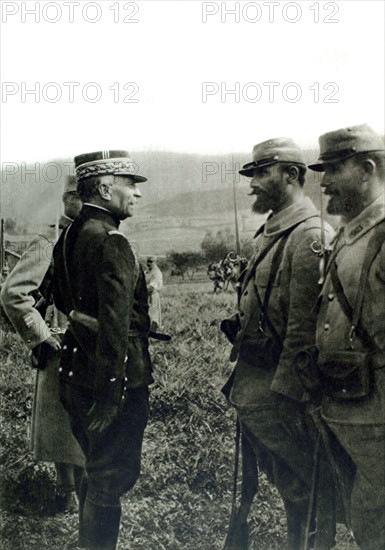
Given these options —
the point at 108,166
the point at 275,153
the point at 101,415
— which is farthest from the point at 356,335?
the point at 108,166

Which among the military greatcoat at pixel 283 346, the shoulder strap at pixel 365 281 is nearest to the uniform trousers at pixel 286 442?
the military greatcoat at pixel 283 346

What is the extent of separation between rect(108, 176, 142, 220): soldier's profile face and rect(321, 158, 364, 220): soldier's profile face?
3.20 feet

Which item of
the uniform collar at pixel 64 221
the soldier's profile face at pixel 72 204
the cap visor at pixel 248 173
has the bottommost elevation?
the uniform collar at pixel 64 221

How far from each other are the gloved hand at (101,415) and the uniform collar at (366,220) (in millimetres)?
1426

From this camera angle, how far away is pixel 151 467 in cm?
364

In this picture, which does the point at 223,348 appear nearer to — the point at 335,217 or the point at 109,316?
the point at 109,316

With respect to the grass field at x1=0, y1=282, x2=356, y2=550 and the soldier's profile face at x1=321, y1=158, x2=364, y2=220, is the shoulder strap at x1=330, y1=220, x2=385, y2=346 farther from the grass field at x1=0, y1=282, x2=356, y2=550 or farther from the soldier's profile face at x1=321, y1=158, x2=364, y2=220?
the grass field at x1=0, y1=282, x2=356, y2=550

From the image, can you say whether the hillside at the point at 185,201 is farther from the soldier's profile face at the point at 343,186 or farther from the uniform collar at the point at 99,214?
the soldier's profile face at the point at 343,186

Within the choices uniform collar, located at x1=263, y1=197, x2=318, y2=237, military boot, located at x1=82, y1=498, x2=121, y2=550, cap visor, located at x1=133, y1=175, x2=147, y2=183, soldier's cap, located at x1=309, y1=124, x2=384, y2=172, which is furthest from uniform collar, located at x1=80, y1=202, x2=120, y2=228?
military boot, located at x1=82, y1=498, x2=121, y2=550

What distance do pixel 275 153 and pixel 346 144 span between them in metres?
0.37

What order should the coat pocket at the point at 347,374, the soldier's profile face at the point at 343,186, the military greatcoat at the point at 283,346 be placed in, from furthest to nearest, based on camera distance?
the military greatcoat at the point at 283,346, the soldier's profile face at the point at 343,186, the coat pocket at the point at 347,374

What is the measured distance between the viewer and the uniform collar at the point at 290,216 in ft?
10.9

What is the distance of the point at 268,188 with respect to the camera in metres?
3.45

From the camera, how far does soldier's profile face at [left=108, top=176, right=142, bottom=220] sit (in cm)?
357
